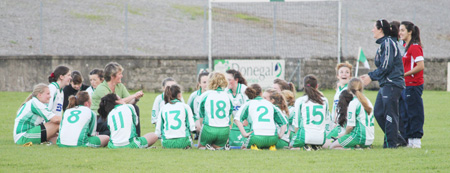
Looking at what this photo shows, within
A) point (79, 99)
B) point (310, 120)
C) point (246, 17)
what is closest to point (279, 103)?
point (310, 120)

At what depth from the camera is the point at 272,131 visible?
8.12 metres

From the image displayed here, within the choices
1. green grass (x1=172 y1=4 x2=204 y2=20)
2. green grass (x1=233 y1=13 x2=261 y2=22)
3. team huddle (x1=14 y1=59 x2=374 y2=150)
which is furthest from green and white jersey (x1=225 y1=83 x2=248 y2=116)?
green grass (x1=172 y1=4 x2=204 y2=20)

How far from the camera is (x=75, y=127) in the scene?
8148mm

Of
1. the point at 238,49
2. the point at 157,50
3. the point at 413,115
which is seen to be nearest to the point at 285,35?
the point at 238,49

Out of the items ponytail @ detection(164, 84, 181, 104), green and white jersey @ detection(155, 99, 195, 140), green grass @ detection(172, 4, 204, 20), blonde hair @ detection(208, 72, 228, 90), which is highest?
green grass @ detection(172, 4, 204, 20)

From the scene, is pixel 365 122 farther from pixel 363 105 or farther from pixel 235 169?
pixel 235 169

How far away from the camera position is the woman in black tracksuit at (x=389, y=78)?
7.67 metres

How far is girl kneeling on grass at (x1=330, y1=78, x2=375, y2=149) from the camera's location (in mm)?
8023

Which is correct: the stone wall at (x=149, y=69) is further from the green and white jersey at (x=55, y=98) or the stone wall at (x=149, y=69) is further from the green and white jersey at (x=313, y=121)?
the green and white jersey at (x=313, y=121)

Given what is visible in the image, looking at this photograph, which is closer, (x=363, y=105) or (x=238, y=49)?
(x=363, y=105)

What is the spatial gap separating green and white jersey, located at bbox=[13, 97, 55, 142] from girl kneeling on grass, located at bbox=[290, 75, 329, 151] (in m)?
3.83

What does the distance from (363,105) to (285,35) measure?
1764 cm

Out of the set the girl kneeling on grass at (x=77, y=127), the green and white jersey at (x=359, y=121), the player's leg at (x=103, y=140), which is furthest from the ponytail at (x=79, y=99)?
the green and white jersey at (x=359, y=121)

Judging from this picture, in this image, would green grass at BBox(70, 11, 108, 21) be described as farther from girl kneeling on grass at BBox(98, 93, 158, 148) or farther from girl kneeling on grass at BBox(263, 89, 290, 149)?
girl kneeling on grass at BBox(263, 89, 290, 149)
